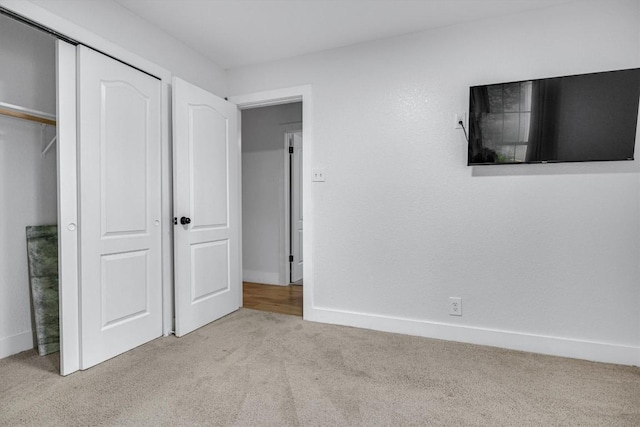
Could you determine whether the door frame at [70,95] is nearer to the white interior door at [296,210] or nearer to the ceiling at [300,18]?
the ceiling at [300,18]

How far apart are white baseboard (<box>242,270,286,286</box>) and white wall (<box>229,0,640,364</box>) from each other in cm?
158

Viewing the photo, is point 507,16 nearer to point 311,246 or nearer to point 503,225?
point 503,225

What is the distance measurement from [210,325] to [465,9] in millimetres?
3091

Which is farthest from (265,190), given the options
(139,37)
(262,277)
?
(139,37)

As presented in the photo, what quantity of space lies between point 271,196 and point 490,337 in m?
3.00

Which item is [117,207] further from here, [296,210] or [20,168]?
[296,210]

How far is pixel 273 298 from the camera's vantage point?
12.6 feet

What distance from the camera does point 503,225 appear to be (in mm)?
2447

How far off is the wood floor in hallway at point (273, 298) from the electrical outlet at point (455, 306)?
1377mm

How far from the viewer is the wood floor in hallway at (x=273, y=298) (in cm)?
343

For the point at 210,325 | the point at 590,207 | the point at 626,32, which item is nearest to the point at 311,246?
the point at 210,325

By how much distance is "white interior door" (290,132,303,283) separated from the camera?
462 centimetres

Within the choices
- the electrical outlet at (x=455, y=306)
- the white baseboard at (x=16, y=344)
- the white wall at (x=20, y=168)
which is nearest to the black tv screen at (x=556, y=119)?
the electrical outlet at (x=455, y=306)

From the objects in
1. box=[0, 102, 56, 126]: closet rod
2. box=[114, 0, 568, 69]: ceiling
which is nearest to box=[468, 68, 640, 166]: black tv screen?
box=[114, 0, 568, 69]: ceiling
